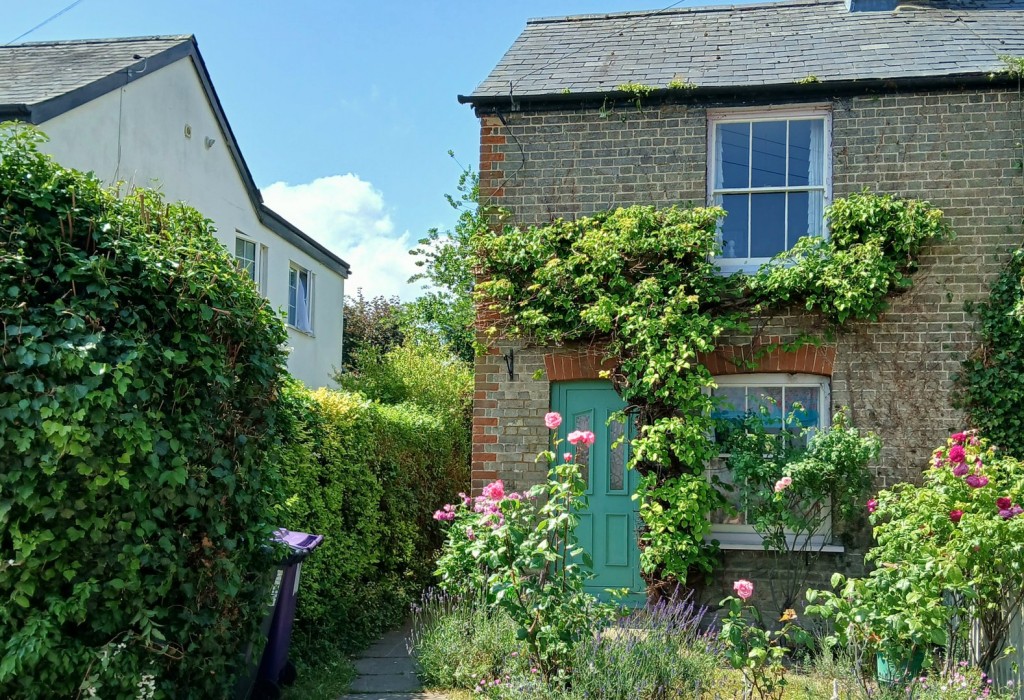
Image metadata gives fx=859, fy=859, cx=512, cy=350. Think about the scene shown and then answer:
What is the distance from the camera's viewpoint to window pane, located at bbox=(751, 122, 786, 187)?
9.01 m

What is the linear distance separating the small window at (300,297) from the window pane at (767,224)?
10.5m

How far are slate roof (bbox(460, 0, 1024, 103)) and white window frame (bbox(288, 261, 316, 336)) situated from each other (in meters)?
8.14

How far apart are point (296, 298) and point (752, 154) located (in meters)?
10.9

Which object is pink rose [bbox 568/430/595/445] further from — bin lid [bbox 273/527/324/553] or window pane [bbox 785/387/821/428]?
window pane [bbox 785/387/821/428]

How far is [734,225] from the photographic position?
355 inches

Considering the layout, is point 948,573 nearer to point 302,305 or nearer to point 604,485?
point 604,485

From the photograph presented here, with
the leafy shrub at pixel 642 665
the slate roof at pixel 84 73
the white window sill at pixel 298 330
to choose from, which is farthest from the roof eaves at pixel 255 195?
the leafy shrub at pixel 642 665

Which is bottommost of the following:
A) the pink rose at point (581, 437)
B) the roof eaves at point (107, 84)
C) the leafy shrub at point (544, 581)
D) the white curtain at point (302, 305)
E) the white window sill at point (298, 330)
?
Result: the leafy shrub at point (544, 581)

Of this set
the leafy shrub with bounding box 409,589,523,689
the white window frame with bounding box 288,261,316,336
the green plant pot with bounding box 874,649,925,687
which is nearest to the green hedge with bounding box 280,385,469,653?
the leafy shrub with bounding box 409,589,523,689

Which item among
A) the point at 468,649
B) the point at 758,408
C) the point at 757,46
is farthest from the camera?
the point at 757,46

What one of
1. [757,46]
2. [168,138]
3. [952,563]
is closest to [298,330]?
[168,138]

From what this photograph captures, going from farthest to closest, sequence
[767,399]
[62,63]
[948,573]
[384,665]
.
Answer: [62,63]
[767,399]
[384,665]
[948,573]

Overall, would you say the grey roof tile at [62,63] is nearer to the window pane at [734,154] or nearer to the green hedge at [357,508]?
the green hedge at [357,508]

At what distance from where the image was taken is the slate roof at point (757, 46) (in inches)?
355
